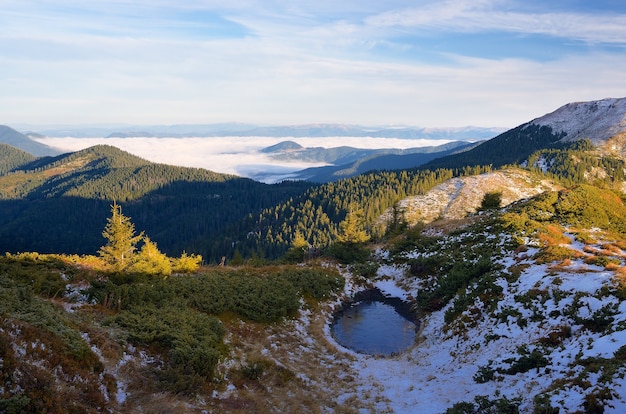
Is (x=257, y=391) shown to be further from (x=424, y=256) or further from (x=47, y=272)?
(x=424, y=256)

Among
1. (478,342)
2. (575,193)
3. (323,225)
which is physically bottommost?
(323,225)

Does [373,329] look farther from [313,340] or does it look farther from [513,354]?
[513,354]

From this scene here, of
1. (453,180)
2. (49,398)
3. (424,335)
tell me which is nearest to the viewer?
(49,398)

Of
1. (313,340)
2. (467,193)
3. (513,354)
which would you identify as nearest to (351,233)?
(313,340)

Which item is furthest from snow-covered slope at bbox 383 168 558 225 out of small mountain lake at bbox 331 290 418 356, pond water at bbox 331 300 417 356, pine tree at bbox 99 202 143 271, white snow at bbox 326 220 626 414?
pine tree at bbox 99 202 143 271

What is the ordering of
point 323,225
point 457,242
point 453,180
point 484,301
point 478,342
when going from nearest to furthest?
point 478,342 → point 484,301 → point 457,242 → point 453,180 → point 323,225

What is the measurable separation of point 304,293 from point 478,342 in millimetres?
17378

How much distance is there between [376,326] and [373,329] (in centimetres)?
73

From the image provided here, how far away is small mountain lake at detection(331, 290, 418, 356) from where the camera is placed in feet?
96.6

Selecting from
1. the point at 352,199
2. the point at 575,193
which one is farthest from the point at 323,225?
the point at 575,193

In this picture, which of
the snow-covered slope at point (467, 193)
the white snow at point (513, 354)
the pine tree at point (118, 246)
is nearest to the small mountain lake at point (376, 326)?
the white snow at point (513, 354)

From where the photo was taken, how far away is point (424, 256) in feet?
152

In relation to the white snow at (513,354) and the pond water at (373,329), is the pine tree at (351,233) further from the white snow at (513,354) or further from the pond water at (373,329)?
the white snow at (513,354)

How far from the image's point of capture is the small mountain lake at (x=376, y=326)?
29.4 metres
